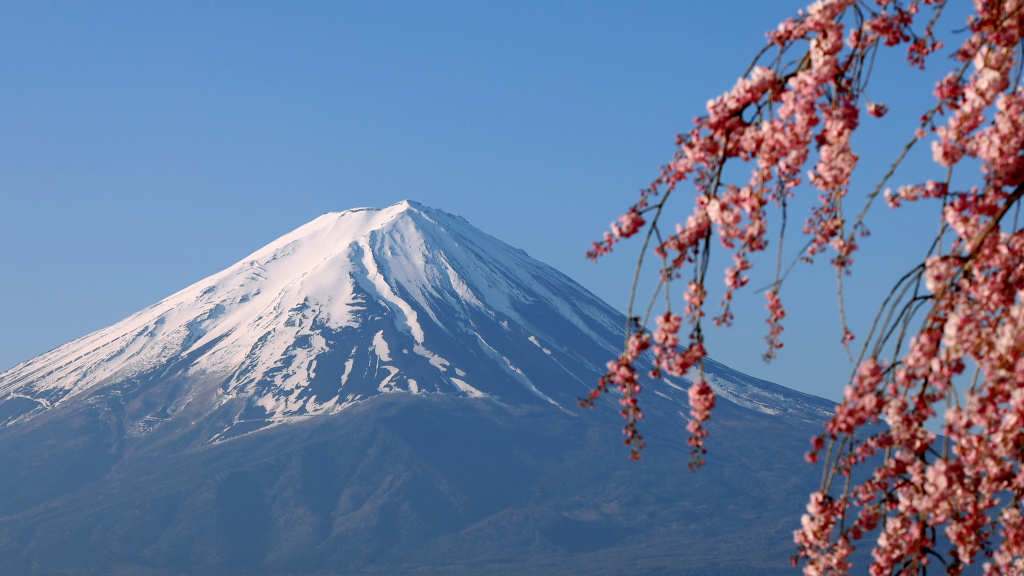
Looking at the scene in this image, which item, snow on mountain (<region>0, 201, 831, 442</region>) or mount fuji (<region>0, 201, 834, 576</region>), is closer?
mount fuji (<region>0, 201, 834, 576</region>)

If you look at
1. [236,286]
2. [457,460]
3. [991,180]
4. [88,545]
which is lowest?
[88,545]

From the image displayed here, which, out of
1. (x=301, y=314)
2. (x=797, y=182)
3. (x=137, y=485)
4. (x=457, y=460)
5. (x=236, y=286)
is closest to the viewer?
(x=797, y=182)

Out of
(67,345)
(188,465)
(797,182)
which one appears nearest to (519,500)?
(188,465)

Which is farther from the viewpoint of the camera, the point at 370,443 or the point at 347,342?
the point at 347,342

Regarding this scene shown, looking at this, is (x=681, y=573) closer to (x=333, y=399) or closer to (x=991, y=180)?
(x=333, y=399)

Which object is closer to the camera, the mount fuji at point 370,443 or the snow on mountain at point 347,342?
the mount fuji at point 370,443
